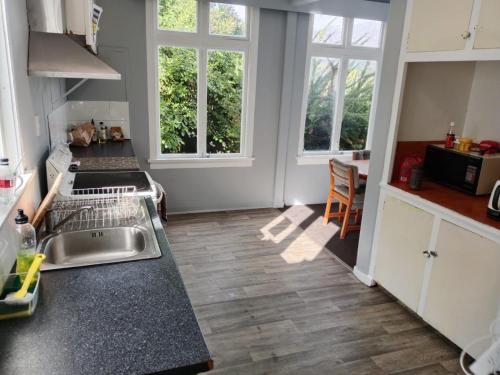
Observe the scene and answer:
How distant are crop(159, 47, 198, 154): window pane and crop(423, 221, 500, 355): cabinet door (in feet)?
9.75

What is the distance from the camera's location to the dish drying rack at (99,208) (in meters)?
1.88

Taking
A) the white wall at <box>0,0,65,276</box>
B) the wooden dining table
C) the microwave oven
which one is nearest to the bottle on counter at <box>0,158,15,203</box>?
the white wall at <box>0,0,65,276</box>

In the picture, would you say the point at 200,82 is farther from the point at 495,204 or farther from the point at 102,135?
the point at 495,204

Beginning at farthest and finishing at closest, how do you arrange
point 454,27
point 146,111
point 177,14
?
point 146,111 → point 177,14 → point 454,27

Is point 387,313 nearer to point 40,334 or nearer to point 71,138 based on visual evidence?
point 40,334

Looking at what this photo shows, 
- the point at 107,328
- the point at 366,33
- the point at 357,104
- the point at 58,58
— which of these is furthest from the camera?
the point at 357,104

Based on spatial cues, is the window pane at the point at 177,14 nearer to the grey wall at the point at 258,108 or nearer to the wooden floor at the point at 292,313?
the grey wall at the point at 258,108

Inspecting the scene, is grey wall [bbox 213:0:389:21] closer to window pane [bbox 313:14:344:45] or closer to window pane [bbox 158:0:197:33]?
window pane [bbox 313:14:344:45]

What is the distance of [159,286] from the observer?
137cm

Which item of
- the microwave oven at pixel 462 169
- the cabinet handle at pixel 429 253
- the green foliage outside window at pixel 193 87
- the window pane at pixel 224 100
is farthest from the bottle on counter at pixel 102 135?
the cabinet handle at pixel 429 253

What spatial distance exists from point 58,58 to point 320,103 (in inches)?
139

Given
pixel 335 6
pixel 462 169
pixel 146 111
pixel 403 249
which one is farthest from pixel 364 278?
pixel 335 6

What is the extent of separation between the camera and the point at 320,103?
16.1 ft

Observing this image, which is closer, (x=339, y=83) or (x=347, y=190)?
(x=347, y=190)
